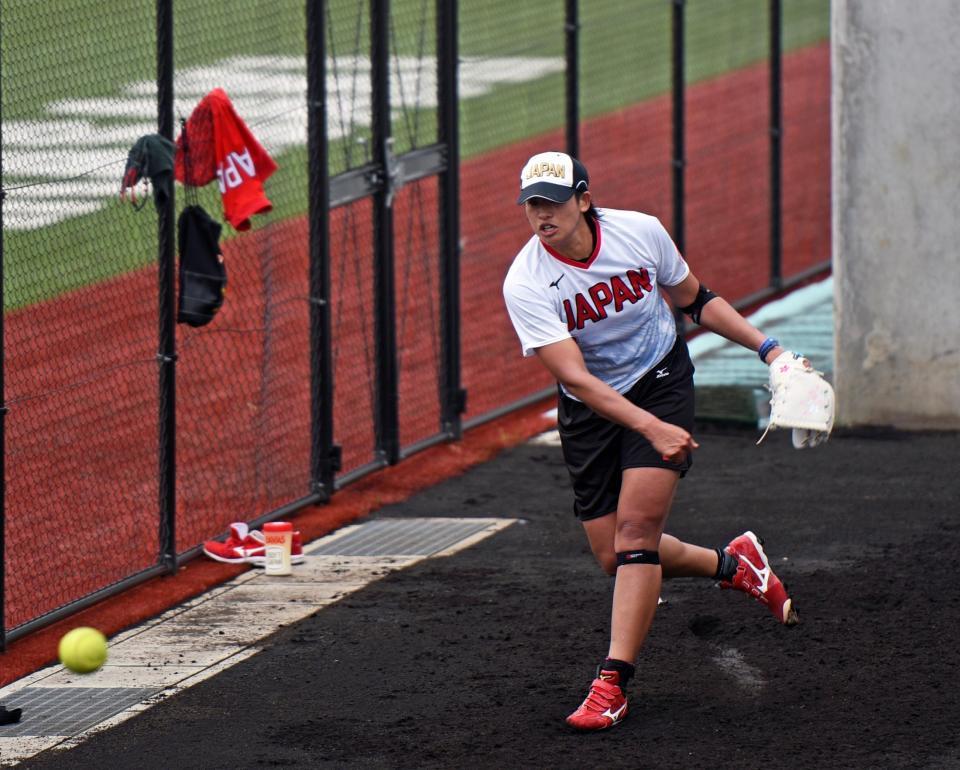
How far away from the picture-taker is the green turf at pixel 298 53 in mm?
10094

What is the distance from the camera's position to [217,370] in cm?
1169

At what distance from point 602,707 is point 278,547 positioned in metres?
2.52

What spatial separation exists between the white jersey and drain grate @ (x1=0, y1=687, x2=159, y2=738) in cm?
197

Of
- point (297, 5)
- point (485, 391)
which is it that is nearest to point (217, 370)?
point (485, 391)

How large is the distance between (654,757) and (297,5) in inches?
229

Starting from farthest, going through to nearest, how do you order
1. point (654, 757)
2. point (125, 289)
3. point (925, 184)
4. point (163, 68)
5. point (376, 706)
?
point (125, 289) < point (925, 184) < point (163, 68) < point (376, 706) < point (654, 757)

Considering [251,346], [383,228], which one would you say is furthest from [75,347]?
[383,228]

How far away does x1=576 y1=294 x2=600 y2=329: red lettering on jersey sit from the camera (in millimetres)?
6070

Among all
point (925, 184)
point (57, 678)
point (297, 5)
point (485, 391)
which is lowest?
point (485, 391)

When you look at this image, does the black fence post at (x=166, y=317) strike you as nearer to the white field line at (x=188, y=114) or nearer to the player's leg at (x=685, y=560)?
the white field line at (x=188, y=114)

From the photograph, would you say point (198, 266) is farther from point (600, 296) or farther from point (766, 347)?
point (766, 347)

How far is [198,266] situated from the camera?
800cm

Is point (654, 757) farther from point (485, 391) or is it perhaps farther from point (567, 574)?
point (485, 391)

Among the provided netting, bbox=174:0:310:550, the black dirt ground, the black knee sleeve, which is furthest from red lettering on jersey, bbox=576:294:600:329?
netting, bbox=174:0:310:550
